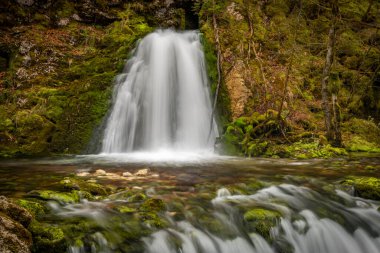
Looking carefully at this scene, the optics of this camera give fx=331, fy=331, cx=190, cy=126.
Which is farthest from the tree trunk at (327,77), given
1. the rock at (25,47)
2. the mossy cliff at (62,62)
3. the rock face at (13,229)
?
the rock at (25,47)

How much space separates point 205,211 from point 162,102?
7.15 metres

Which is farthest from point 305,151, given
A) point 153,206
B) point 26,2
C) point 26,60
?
point 26,2

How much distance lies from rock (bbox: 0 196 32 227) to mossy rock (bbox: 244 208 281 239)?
2324mm

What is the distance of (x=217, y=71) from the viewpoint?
11.3 meters

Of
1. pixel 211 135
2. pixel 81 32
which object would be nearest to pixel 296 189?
pixel 211 135

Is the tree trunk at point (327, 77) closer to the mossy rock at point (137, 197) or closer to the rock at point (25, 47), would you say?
the mossy rock at point (137, 197)

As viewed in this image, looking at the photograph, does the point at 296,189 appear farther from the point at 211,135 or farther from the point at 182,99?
the point at 182,99

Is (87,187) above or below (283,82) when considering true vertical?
below

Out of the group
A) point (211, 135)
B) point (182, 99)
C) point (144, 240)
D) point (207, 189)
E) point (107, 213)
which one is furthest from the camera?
point (182, 99)

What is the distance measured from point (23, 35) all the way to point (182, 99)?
6.62 meters

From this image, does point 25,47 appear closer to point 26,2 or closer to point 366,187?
point 26,2

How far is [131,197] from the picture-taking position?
4.23 metres

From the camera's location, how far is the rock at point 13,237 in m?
2.46

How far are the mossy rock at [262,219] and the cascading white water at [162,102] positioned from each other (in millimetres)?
5918
